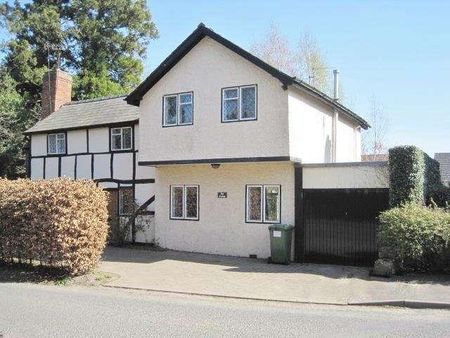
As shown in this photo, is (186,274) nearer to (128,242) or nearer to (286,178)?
(286,178)

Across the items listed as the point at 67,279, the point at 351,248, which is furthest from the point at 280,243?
the point at 67,279

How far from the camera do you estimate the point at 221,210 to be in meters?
17.4

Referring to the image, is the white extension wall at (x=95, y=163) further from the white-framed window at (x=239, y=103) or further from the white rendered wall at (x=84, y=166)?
the white-framed window at (x=239, y=103)

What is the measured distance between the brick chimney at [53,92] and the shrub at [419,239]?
66.1 ft

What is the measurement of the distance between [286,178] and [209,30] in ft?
18.8

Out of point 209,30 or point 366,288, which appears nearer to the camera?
point 366,288

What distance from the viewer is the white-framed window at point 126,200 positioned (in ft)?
68.0

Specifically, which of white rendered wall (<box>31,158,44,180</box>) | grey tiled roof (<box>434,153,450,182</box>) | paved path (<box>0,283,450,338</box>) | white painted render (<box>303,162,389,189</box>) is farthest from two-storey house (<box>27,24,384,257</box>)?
grey tiled roof (<box>434,153,450,182</box>)

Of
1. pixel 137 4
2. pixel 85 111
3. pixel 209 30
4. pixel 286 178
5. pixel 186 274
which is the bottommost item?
pixel 186 274

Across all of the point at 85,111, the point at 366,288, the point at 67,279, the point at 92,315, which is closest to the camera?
the point at 92,315

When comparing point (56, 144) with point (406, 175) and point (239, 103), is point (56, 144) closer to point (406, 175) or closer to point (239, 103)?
point (239, 103)

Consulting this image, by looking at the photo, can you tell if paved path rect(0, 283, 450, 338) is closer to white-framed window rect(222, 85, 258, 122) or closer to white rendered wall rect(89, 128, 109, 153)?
white-framed window rect(222, 85, 258, 122)

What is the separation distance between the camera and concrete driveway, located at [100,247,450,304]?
10719mm

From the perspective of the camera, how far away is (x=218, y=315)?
8836 millimetres
